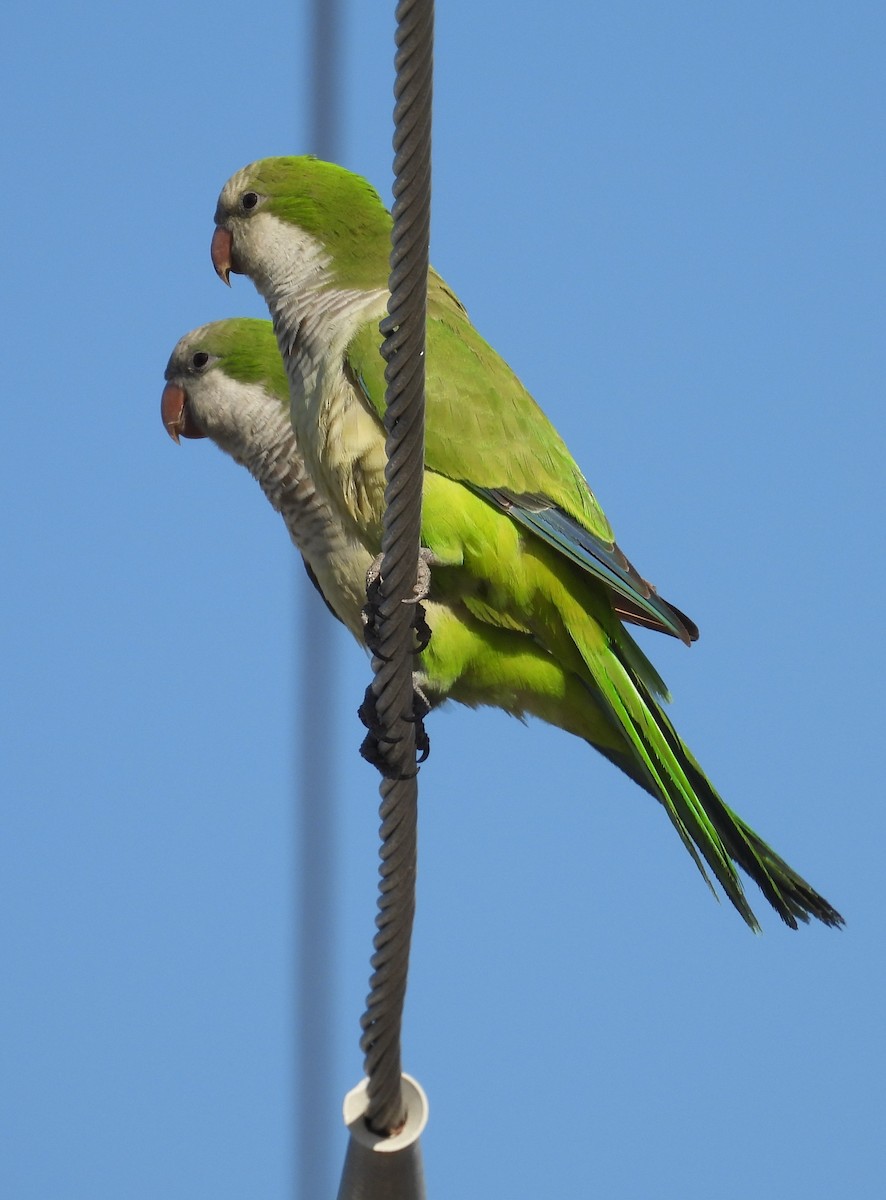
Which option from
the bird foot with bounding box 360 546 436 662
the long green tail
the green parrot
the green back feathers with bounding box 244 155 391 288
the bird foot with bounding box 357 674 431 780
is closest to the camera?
the bird foot with bounding box 360 546 436 662

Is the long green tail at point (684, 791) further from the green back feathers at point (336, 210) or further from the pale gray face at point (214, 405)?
the pale gray face at point (214, 405)

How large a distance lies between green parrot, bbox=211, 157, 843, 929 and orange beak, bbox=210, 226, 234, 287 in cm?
63

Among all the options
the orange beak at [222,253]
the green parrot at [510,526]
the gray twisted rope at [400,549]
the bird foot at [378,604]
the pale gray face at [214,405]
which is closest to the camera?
the gray twisted rope at [400,549]

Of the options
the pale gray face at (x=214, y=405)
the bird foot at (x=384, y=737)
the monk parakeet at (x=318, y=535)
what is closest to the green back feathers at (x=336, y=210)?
the monk parakeet at (x=318, y=535)

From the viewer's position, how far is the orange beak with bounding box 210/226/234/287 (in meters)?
4.22

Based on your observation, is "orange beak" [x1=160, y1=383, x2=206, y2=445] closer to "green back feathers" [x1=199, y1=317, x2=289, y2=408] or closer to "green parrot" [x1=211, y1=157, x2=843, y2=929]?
"green back feathers" [x1=199, y1=317, x2=289, y2=408]

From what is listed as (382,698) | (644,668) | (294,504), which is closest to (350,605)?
(294,504)

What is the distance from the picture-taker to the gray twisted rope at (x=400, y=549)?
1853mm

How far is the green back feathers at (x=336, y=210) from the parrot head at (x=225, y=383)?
74cm

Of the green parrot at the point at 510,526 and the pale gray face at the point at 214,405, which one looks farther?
the pale gray face at the point at 214,405

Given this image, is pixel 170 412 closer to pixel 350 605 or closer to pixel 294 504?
pixel 294 504

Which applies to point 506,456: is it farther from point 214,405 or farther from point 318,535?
point 214,405

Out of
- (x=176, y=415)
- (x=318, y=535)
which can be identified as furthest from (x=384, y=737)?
(x=176, y=415)

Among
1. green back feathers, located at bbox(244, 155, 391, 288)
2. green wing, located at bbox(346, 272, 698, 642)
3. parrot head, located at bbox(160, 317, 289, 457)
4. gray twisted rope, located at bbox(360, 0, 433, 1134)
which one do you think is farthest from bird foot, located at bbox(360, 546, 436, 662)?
parrot head, located at bbox(160, 317, 289, 457)
